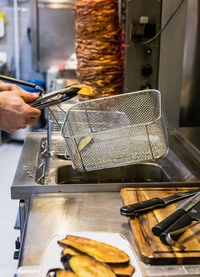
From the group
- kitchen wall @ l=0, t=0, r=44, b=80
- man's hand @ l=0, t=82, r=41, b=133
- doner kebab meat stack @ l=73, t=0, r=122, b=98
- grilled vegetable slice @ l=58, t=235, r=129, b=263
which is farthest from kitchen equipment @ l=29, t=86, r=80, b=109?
kitchen wall @ l=0, t=0, r=44, b=80

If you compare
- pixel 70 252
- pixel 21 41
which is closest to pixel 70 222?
pixel 70 252

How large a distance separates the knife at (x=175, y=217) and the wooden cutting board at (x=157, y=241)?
0.06 feet

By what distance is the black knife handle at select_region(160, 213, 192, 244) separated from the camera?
33.2 inches

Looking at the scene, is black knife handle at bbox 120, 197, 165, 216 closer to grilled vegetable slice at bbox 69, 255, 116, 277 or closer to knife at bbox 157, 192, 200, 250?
knife at bbox 157, 192, 200, 250

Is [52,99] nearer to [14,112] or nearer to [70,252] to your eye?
[14,112]

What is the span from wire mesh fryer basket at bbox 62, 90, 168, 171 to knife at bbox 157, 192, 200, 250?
200mm

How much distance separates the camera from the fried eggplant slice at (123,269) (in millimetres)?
732

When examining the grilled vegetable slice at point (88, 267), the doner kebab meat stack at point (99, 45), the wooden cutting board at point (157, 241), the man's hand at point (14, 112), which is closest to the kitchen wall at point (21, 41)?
the doner kebab meat stack at point (99, 45)

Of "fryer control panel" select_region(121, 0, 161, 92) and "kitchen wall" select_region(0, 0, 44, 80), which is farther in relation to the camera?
"kitchen wall" select_region(0, 0, 44, 80)

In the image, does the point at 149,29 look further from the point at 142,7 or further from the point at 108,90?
the point at 108,90

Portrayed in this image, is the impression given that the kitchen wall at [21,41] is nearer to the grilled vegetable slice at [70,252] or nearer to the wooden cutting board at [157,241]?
the wooden cutting board at [157,241]

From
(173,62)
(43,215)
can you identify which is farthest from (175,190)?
(173,62)

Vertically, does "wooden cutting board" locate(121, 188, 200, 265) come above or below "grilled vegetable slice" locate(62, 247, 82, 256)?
below

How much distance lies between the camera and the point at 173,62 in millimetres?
2037
